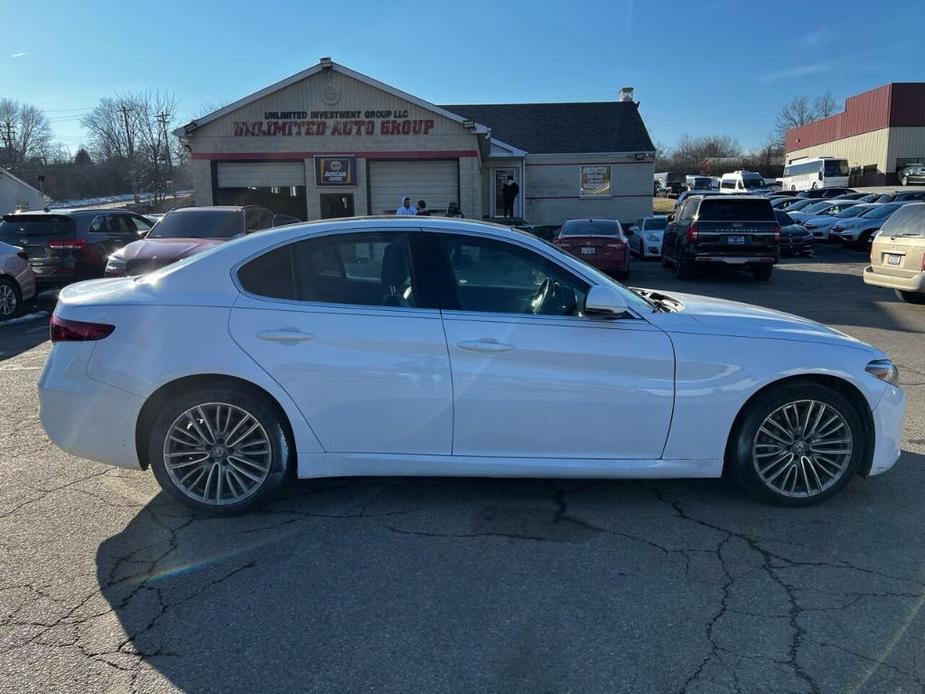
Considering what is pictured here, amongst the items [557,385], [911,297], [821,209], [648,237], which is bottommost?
[911,297]

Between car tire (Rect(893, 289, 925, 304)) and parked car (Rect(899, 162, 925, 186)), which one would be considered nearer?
car tire (Rect(893, 289, 925, 304))

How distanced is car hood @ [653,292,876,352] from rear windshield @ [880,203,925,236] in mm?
8484

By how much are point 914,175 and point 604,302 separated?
56.5 metres

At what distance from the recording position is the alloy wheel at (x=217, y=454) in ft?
13.1

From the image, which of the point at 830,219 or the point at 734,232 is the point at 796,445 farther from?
the point at 830,219

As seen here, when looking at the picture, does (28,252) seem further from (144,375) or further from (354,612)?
(354,612)

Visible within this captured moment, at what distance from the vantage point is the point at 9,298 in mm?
11852

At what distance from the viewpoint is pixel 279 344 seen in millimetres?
3936

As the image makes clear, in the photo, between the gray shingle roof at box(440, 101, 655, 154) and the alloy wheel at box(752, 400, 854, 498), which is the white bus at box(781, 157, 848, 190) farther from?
the alloy wheel at box(752, 400, 854, 498)

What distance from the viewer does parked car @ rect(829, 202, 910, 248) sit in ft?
79.5

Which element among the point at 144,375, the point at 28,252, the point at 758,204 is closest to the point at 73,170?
the point at 28,252

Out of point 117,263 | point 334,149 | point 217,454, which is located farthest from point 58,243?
point 217,454

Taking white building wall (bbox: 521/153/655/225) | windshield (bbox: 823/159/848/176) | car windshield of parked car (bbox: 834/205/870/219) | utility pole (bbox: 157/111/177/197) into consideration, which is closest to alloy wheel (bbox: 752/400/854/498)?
car windshield of parked car (bbox: 834/205/870/219)

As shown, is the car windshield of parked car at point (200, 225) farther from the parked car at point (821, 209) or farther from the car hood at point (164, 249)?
the parked car at point (821, 209)
